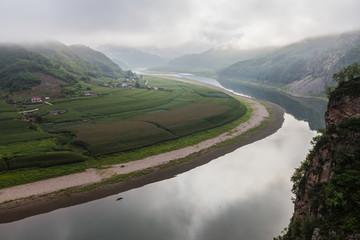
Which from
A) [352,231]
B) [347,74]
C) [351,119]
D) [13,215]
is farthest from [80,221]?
[347,74]

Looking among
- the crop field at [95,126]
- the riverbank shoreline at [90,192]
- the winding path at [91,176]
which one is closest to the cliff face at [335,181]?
the riverbank shoreline at [90,192]

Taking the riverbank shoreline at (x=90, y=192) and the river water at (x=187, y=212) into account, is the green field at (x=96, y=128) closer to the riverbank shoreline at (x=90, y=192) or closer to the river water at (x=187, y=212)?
the riverbank shoreline at (x=90, y=192)

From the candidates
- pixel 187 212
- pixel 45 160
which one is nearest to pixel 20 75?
pixel 45 160

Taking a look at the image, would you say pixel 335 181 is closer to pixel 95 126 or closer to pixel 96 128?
pixel 96 128

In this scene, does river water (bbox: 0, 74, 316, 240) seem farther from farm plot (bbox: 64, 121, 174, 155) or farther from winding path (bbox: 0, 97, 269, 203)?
farm plot (bbox: 64, 121, 174, 155)

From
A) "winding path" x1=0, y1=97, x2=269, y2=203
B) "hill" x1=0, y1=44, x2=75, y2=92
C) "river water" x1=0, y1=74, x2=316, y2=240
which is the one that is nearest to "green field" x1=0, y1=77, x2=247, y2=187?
"winding path" x1=0, y1=97, x2=269, y2=203

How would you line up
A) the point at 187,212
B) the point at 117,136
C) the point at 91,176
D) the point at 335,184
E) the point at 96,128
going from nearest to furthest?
the point at 335,184
the point at 187,212
the point at 91,176
the point at 117,136
the point at 96,128
